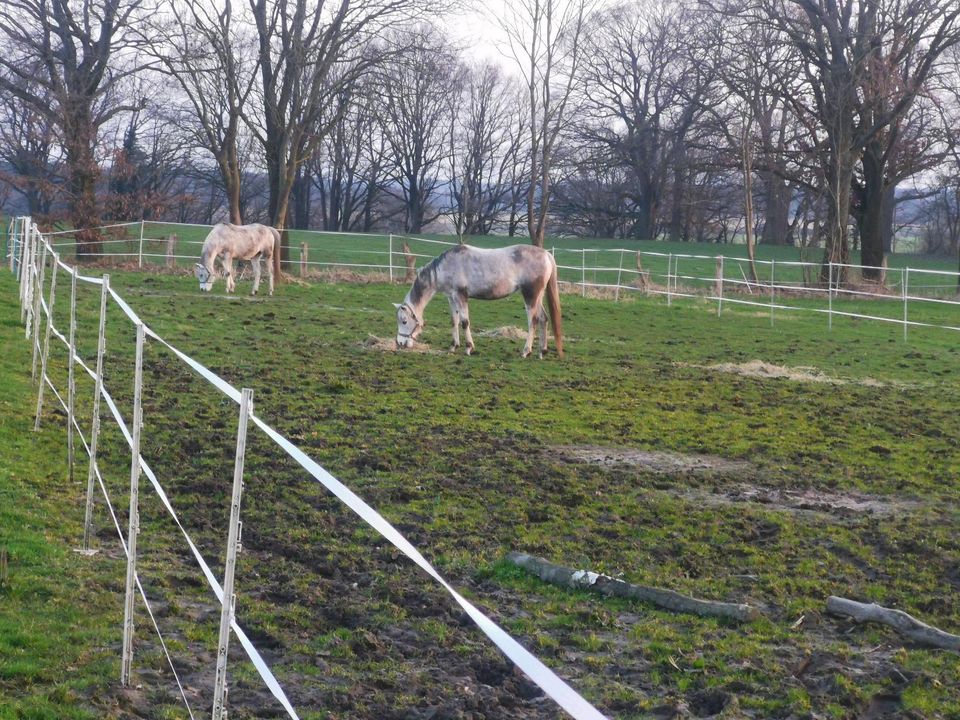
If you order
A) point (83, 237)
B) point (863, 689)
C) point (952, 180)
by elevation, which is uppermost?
point (952, 180)

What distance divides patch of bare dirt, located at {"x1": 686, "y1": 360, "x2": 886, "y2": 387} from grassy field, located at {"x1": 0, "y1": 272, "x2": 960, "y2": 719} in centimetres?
13

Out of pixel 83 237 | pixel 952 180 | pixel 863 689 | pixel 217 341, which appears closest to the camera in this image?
pixel 863 689

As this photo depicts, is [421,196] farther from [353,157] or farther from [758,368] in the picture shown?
[758,368]

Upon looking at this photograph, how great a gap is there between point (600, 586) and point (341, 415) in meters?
4.62

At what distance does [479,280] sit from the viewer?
551 inches

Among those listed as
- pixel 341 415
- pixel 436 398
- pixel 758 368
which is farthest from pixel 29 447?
pixel 758 368

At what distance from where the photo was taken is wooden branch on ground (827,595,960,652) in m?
4.62

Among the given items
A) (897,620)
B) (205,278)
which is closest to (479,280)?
(205,278)

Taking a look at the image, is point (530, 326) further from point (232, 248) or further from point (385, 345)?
point (232, 248)

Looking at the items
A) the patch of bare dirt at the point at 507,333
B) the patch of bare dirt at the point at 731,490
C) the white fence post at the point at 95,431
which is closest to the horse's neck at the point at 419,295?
the patch of bare dirt at the point at 507,333

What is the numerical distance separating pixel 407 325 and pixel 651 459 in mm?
6132

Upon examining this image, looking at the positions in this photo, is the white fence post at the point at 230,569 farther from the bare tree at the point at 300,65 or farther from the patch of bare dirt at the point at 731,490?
the bare tree at the point at 300,65

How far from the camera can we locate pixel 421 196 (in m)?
59.6

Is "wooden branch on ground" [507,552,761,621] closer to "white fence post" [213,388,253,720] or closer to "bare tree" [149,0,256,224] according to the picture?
"white fence post" [213,388,253,720]
